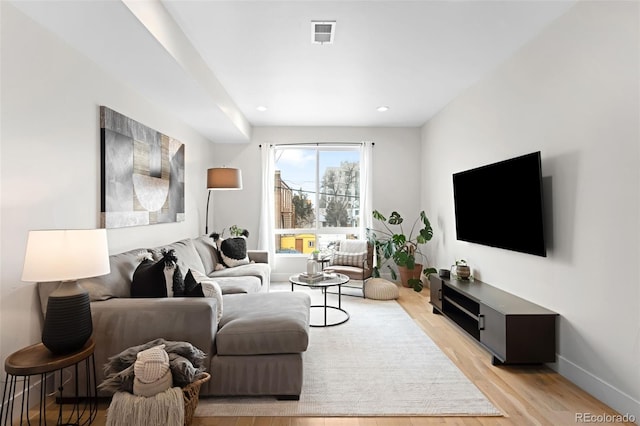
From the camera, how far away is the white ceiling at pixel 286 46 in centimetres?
237

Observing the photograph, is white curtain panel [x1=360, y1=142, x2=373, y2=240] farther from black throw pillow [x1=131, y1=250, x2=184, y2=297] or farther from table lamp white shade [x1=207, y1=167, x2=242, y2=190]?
black throw pillow [x1=131, y1=250, x2=184, y2=297]

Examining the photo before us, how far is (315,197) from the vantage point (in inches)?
248

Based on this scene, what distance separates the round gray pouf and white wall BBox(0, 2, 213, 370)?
10.5ft

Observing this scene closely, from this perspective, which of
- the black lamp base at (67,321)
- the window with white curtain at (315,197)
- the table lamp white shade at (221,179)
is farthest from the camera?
the window with white curtain at (315,197)

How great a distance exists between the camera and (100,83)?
286cm

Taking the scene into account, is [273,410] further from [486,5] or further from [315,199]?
[315,199]

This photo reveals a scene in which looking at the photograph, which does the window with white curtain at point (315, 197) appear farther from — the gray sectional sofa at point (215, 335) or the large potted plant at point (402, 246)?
the gray sectional sofa at point (215, 335)

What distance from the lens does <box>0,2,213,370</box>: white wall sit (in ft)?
6.66

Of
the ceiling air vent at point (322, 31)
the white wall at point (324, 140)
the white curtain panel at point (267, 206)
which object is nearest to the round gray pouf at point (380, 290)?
the white wall at point (324, 140)

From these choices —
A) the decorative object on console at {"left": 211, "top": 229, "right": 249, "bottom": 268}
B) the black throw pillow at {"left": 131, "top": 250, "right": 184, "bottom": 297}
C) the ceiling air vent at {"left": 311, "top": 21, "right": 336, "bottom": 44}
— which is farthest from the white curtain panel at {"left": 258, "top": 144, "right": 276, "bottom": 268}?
the black throw pillow at {"left": 131, "top": 250, "right": 184, "bottom": 297}

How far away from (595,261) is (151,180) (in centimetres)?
383

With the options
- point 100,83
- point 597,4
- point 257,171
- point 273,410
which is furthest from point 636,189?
point 257,171

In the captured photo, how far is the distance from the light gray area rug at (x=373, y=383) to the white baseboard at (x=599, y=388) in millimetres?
723

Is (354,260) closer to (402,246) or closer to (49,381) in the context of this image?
(402,246)
